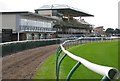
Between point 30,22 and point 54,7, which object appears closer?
point 30,22

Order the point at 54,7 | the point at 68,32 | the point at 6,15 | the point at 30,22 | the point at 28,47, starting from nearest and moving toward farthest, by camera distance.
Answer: the point at 28,47 → the point at 6,15 → the point at 30,22 → the point at 68,32 → the point at 54,7

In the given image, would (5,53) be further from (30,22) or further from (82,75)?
(30,22)

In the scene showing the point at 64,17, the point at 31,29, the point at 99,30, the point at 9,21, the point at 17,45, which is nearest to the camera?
the point at 17,45

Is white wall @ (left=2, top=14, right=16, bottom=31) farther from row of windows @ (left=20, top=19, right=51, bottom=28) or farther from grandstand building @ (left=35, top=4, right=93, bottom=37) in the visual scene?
grandstand building @ (left=35, top=4, right=93, bottom=37)

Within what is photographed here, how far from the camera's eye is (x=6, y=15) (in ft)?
153

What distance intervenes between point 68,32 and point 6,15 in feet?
114

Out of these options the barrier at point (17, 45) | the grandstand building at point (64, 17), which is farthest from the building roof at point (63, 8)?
the barrier at point (17, 45)

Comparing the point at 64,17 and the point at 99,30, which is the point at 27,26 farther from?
the point at 99,30

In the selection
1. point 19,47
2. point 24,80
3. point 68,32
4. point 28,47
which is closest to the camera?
point 24,80

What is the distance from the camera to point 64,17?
303 feet

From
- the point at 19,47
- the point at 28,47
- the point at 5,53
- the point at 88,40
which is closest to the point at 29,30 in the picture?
the point at 88,40

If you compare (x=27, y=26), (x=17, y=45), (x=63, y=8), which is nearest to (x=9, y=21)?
(x=27, y=26)

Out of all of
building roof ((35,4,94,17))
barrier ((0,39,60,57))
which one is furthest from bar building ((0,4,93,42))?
building roof ((35,4,94,17))

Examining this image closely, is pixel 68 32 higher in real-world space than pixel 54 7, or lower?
lower
